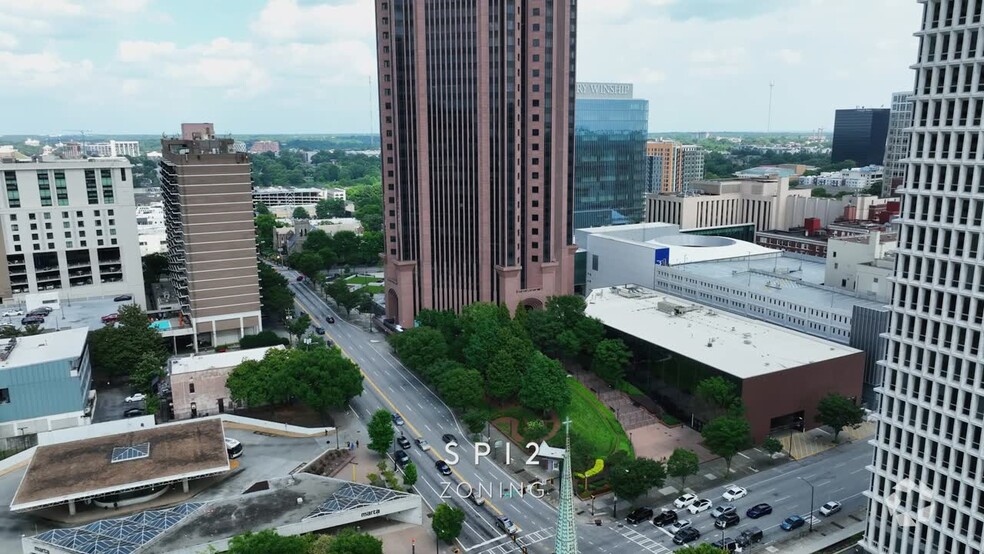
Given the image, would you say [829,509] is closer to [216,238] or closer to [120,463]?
[120,463]

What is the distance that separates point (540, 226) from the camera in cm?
11638

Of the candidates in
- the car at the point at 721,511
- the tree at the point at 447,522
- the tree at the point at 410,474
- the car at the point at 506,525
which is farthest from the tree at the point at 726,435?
the tree at the point at 410,474

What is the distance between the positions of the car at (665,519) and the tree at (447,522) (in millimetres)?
19041

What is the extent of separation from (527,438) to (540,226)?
46.1m

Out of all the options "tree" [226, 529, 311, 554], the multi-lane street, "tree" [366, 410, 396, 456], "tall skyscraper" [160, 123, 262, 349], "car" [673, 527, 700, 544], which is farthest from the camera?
"tall skyscraper" [160, 123, 262, 349]

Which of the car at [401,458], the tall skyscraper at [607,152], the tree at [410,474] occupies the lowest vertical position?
the car at [401,458]

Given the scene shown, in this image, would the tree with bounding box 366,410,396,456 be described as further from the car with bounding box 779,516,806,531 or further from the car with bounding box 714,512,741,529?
the car with bounding box 779,516,806,531

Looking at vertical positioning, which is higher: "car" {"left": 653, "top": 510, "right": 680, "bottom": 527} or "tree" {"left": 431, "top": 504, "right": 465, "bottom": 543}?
"tree" {"left": 431, "top": 504, "right": 465, "bottom": 543}

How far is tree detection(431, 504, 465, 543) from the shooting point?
198ft

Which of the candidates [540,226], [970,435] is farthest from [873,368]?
[540,226]

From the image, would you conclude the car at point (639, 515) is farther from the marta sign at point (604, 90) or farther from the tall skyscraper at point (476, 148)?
the marta sign at point (604, 90)

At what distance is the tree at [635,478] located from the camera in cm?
6544

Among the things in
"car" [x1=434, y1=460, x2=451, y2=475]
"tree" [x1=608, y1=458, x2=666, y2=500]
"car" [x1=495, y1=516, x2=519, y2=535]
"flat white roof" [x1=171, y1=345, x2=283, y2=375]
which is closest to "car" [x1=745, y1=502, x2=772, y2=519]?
"tree" [x1=608, y1=458, x2=666, y2=500]

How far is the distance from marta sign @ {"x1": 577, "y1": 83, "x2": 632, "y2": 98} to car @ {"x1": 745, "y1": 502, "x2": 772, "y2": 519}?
5444 inches
